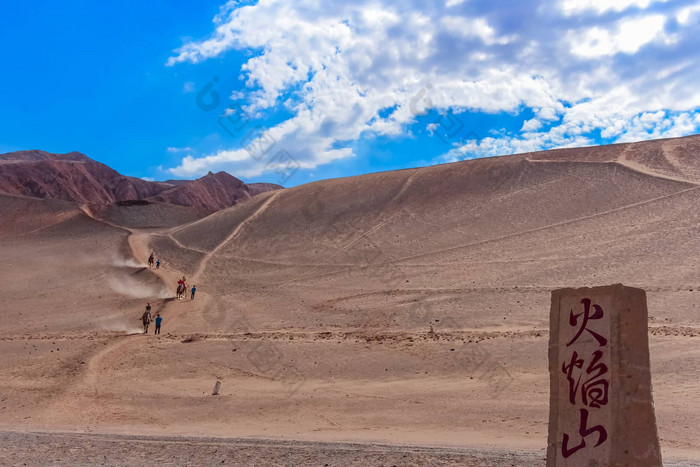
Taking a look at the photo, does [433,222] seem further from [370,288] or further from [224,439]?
[224,439]

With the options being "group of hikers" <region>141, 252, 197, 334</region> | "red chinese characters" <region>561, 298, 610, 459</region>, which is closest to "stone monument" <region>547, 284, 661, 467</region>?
"red chinese characters" <region>561, 298, 610, 459</region>

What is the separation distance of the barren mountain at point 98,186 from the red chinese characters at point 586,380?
9618 centimetres

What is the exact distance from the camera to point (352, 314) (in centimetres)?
2695

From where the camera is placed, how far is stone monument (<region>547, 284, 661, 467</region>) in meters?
6.88

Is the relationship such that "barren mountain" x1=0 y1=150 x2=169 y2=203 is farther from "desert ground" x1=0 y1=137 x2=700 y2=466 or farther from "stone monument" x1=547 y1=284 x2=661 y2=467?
"stone monument" x1=547 y1=284 x2=661 y2=467

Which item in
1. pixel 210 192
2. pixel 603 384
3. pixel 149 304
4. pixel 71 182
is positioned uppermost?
pixel 210 192

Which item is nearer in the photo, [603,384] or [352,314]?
[603,384]

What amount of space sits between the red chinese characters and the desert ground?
3.04 m

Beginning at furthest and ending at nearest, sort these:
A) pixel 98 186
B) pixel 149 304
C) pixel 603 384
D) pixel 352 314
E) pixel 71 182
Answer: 1. pixel 98 186
2. pixel 71 182
3. pixel 149 304
4. pixel 352 314
5. pixel 603 384

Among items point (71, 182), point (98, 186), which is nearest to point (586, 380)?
point (71, 182)

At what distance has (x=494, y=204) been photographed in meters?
45.2

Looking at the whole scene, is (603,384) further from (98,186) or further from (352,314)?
(98,186)

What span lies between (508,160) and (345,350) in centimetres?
3684

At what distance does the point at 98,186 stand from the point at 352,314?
4245 inches
